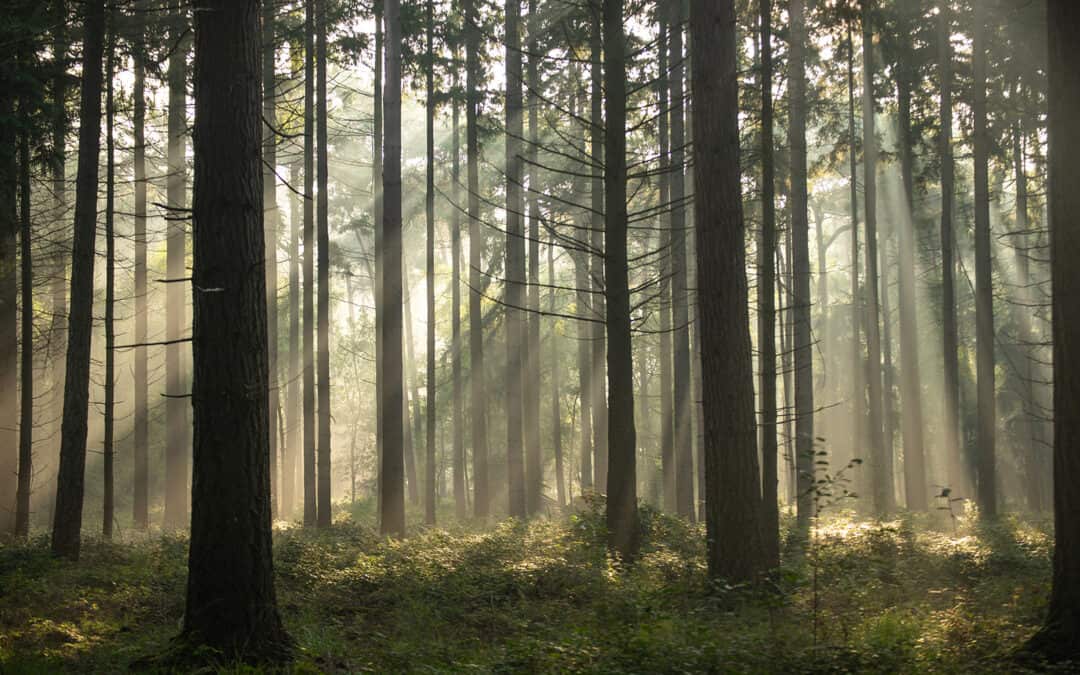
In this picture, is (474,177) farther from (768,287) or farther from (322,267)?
(768,287)

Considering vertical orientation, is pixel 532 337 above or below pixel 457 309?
below

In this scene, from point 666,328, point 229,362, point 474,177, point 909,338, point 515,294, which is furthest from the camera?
point 666,328

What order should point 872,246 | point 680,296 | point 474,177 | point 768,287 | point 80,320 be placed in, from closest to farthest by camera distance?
point 768,287
point 80,320
point 680,296
point 474,177
point 872,246

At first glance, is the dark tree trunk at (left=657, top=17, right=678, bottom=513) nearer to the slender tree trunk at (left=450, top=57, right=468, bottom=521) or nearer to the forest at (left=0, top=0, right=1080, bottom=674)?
the forest at (left=0, top=0, right=1080, bottom=674)

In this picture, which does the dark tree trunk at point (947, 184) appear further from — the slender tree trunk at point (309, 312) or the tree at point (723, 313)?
the slender tree trunk at point (309, 312)

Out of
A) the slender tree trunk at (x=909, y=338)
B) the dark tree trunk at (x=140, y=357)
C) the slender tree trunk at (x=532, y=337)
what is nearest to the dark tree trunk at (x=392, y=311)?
the slender tree trunk at (x=532, y=337)

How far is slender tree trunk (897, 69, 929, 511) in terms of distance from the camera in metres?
19.1

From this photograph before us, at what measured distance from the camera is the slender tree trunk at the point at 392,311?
1387 centimetres

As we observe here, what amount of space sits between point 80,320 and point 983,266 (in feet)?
59.0

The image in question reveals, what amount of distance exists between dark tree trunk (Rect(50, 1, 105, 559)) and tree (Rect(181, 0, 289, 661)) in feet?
20.0

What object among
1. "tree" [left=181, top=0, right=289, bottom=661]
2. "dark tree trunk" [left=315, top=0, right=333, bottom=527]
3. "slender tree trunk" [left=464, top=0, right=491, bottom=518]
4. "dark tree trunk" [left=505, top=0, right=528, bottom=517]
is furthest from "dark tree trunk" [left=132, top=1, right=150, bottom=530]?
"tree" [left=181, top=0, right=289, bottom=661]

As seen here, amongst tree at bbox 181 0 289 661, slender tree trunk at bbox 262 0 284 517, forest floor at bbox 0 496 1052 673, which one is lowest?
forest floor at bbox 0 496 1052 673

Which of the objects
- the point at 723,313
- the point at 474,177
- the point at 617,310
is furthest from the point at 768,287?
the point at 474,177

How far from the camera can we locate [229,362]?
5.93 m
